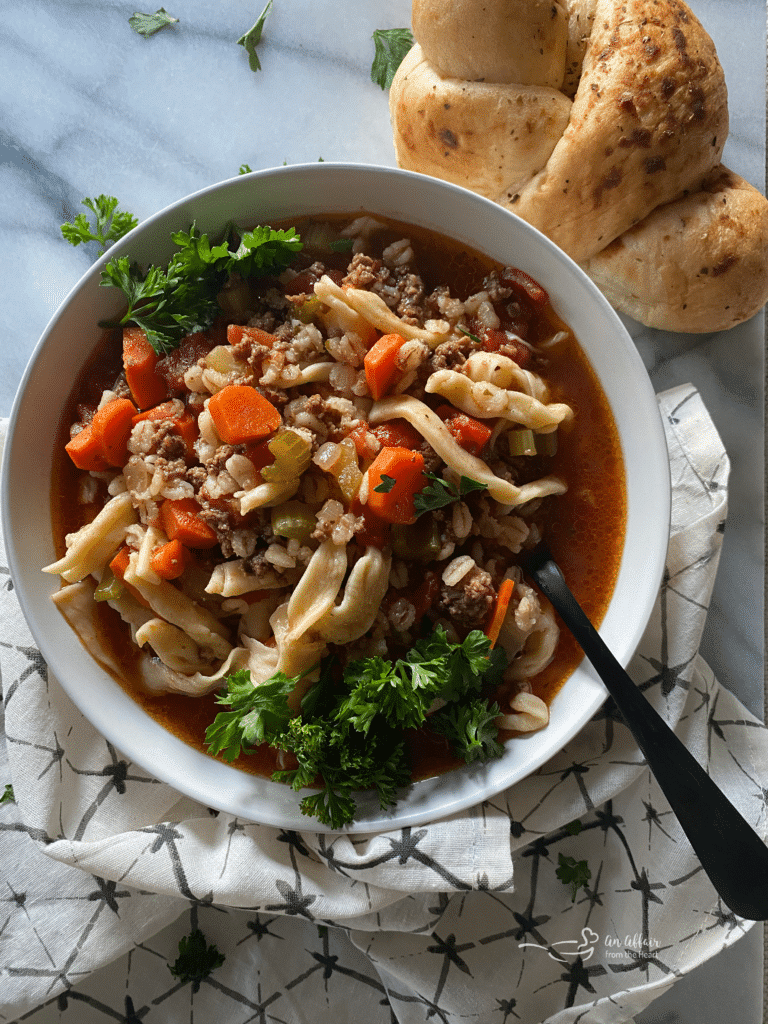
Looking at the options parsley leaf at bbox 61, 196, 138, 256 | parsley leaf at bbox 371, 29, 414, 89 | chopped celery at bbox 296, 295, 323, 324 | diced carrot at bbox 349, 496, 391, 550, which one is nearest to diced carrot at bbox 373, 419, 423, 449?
diced carrot at bbox 349, 496, 391, 550

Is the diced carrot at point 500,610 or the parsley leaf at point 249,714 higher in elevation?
the diced carrot at point 500,610

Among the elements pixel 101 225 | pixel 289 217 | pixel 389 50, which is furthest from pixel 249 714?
pixel 389 50

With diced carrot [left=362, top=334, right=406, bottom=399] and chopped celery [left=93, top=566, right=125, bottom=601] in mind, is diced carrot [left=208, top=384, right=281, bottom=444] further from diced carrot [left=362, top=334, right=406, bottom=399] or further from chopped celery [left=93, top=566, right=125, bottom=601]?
chopped celery [left=93, top=566, right=125, bottom=601]

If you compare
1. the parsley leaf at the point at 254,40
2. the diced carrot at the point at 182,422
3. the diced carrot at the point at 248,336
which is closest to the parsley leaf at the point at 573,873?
the diced carrot at the point at 182,422

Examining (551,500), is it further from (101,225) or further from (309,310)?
(101,225)

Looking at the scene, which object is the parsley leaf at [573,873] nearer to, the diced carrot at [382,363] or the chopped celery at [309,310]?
the diced carrot at [382,363]

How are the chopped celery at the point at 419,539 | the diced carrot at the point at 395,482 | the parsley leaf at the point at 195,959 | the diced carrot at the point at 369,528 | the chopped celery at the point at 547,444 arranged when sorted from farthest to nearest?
the parsley leaf at the point at 195,959
the chopped celery at the point at 547,444
the chopped celery at the point at 419,539
the diced carrot at the point at 369,528
the diced carrot at the point at 395,482
